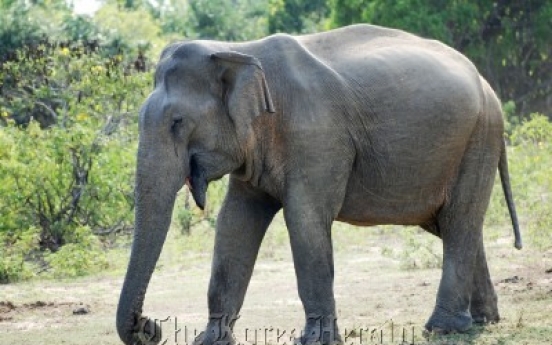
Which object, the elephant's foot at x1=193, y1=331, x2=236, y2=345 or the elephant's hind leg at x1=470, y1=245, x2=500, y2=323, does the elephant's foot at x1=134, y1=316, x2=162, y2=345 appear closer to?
the elephant's foot at x1=193, y1=331, x2=236, y2=345

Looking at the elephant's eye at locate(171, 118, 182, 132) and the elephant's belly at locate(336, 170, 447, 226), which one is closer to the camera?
the elephant's eye at locate(171, 118, 182, 132)

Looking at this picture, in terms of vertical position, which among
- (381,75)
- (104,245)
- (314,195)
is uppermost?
(381,75)

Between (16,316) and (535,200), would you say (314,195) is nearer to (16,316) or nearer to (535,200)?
(16,316)

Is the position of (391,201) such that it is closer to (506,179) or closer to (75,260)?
→ (506,179)

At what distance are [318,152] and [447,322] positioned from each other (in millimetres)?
1495

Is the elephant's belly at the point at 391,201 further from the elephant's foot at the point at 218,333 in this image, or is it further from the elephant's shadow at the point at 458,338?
the elephant's foot at the point at 218,333

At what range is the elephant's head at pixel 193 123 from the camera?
7156mm

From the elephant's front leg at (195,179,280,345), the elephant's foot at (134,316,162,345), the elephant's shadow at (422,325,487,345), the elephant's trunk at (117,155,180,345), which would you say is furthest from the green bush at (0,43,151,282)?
the elephant's foot at (134,316,162,345)

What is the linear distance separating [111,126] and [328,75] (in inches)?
299

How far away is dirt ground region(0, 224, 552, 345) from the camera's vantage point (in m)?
8.52

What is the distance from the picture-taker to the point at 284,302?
10523mm

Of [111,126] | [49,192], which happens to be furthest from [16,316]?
[111,126]

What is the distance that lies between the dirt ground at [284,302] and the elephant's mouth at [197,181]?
1.11 metres

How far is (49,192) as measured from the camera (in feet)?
45.9
